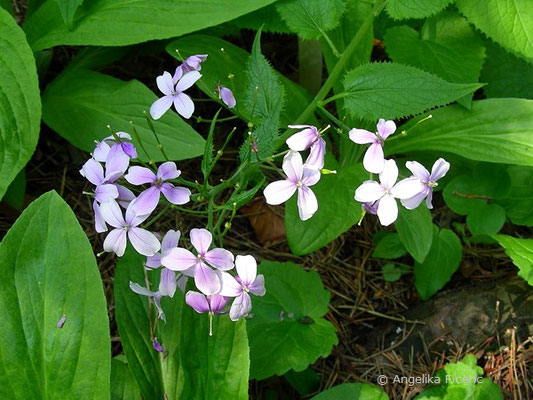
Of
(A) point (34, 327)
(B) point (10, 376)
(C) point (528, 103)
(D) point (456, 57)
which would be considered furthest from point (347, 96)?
(B) point (10, 376)

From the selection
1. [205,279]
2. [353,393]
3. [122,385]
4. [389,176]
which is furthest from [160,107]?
[353,393]

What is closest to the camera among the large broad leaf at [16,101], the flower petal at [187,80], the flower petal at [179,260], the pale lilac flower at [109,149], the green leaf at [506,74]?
the flower petal at [179,260]

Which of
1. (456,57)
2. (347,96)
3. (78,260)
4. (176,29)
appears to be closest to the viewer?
(78,260)

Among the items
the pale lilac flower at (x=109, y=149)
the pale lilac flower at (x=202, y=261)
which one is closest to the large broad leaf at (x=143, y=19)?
the pale lilac flower at (x=109, y=149)

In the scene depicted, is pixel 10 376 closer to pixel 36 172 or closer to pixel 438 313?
pixel 36 172

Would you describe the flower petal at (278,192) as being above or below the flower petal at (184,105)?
below

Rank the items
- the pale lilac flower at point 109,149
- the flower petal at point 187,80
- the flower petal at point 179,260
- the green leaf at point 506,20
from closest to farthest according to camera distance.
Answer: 1. the flower petal at point 179,260
2. the pale lilac flower at point 109,149
3. the flower petal at point 187,80
4. the green leaf at point 506,20

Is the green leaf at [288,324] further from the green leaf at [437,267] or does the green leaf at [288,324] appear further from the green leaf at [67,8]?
the green leaf at [67,8]

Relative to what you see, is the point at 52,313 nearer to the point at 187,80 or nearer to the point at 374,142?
the point at 187,80
